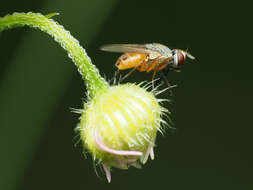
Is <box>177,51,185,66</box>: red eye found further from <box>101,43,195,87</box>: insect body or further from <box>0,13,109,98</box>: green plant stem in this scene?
<box>0,13,109,98</box>: green plant stem

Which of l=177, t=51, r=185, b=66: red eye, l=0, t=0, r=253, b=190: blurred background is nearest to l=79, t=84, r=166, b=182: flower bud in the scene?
l=177, t=51, r=185, b=66: red eye

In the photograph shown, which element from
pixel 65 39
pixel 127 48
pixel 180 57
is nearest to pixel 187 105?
pixel 180 57

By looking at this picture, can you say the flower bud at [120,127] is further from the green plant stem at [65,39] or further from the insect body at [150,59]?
the insect body at [150,59]

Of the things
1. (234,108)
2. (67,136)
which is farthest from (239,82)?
(67,136)

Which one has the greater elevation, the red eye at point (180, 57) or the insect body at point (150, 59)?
the red eye at point (180, 57)

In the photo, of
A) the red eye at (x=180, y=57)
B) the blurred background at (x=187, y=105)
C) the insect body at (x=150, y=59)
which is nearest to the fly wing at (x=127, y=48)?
Answer: the insect body at (x=150, y=59)

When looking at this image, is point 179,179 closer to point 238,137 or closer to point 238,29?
point 238,137
